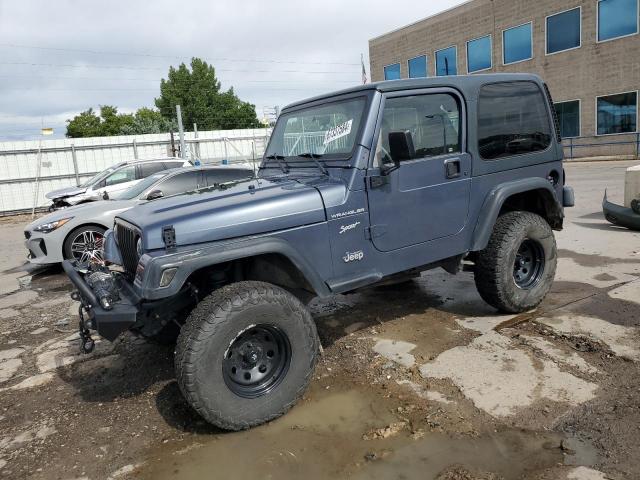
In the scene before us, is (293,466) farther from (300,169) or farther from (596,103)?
(596,103)

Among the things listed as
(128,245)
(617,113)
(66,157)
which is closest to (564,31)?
(617,113)

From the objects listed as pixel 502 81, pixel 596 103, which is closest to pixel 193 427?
pixel 502 81

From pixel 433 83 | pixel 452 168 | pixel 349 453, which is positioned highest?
pixel 433 83

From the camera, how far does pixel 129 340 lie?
4.77 meters

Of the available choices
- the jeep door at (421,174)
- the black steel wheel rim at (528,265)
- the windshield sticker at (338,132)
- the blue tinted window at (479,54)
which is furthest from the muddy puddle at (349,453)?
the blue tinted window at (479,54)

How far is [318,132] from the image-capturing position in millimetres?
4027

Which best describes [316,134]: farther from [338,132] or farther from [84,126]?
[84,126]

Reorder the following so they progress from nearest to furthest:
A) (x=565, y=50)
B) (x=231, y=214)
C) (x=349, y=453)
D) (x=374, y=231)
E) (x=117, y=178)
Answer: (x=349, y=453)
(x=231, y=214)
(x=374, y=231)
(x=117, y=178)
(x=565, y=50)

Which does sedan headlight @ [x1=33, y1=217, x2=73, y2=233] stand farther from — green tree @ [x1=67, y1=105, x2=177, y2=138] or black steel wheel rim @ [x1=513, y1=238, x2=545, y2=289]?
green tree @ [x1=67, y1=105, x2=177, y2=138]

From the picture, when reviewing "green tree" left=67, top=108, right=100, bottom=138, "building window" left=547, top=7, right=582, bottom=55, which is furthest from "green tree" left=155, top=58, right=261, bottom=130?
"building window" left=547, top=7, right=582, bottom=55

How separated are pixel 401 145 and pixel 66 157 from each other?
18.3 meters

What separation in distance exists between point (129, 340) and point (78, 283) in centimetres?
163

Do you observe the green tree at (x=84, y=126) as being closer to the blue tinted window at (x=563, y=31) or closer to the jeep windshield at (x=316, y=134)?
the blue tinted window at (x=563, y=31)

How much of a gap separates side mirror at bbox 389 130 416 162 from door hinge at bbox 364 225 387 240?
1.65 feet
